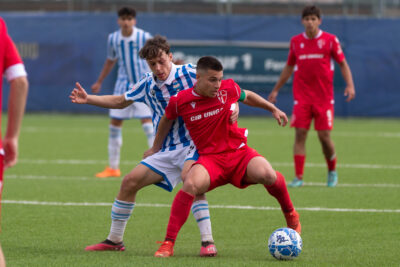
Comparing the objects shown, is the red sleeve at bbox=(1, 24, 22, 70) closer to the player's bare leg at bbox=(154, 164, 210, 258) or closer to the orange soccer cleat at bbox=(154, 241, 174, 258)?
the player's bare leg at bbox=(154, 164, 210, 258)

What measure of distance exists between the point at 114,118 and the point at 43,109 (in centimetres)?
1230

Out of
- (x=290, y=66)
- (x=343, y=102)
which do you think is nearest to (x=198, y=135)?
(x=290, y=66)

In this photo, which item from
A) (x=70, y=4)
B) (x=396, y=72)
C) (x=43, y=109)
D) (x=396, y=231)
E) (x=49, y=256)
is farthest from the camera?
(x=70, y=4)

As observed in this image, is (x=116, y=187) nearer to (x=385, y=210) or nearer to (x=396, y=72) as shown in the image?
(x=385, y=210)

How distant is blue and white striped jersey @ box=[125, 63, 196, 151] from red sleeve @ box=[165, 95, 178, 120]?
0.19 metres

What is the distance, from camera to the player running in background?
400cm

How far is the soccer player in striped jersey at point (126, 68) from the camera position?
443 inches

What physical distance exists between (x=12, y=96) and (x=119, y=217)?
97.5 inches

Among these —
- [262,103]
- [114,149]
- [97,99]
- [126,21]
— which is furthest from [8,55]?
[126,21]

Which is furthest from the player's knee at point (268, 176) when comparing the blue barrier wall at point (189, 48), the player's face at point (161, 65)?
the blue barrier wall at point (189, 48)

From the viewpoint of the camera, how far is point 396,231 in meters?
7.00

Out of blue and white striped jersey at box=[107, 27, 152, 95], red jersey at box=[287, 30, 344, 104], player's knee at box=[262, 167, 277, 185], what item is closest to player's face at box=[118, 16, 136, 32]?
blue and white striped jersey at box=[107, 27, 152, 95]

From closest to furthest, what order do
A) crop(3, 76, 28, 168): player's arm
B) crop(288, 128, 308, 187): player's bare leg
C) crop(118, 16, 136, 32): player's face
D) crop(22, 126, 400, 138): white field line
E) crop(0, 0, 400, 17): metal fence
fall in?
crop(3, 76, 28, 168): player's arm, crop(288, 128, 308, 187): player's bare leg, crop(118, 16, 136, 32): player's face, crop(22, 126, 400, 138): white field line, crop(0, 0, 400, 17): metal fence

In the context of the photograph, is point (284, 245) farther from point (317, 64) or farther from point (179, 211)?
point (317, 64)
